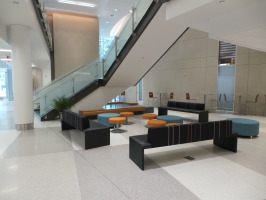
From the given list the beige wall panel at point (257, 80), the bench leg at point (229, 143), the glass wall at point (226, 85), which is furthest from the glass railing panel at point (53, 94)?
the beige wall panel at point (257, 80)

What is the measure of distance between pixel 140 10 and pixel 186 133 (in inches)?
191

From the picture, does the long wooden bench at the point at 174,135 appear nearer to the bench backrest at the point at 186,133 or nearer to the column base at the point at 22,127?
the bench backrest at the point at 186,133

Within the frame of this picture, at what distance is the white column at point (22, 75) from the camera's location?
6.24 meters

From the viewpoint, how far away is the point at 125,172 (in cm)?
330

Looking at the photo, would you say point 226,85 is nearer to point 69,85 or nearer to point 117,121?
point 117,121

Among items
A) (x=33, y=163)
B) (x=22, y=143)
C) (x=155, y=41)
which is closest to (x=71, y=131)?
(x=22, y=143)

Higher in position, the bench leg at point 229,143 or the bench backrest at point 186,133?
the bench backrest at point 186,133

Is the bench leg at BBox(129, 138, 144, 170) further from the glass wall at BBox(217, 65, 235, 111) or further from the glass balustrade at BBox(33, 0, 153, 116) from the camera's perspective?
A: the glass wall at BBox(217, 65, 235, 111)

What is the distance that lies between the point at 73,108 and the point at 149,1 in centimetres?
588

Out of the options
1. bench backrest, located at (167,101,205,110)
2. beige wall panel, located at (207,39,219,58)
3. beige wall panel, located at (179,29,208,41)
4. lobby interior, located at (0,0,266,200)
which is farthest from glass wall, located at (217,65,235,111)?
lobby interior, located at (0,0,266,200)

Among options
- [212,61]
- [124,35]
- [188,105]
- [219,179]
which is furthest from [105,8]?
[219,179]

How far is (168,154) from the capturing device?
424 cm

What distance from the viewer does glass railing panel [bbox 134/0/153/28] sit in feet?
19.9

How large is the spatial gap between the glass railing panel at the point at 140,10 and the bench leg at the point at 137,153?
451cm
